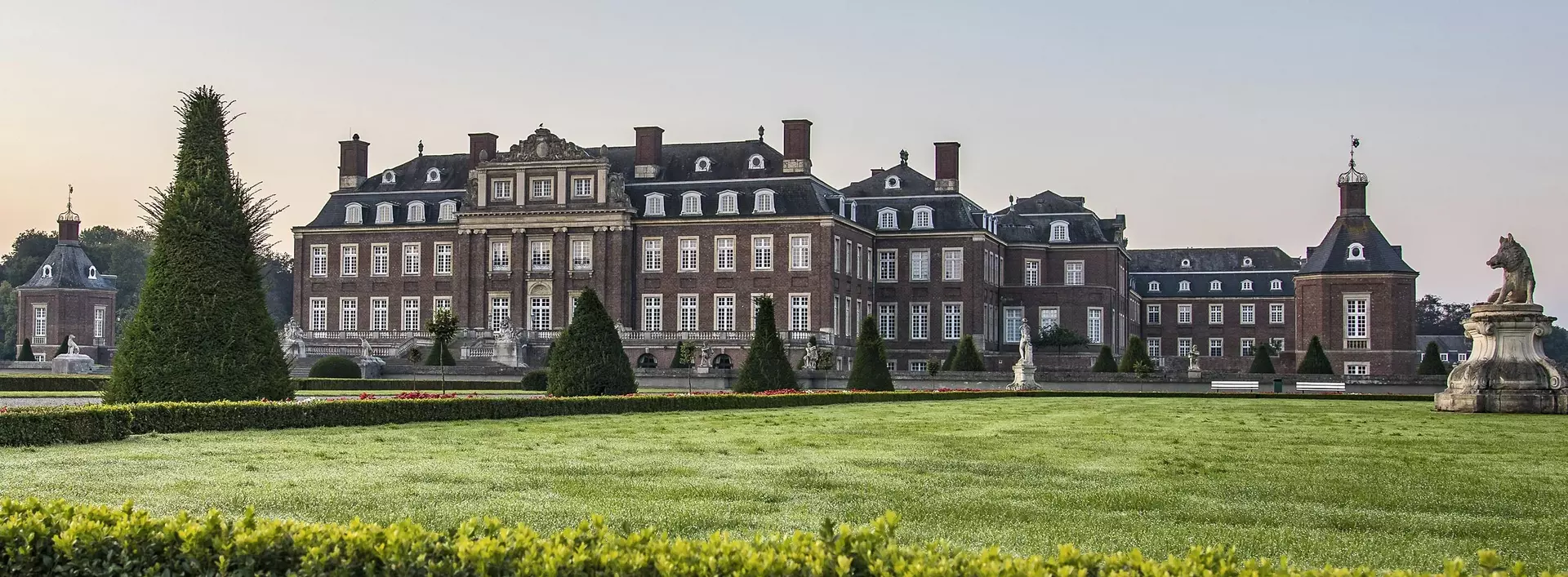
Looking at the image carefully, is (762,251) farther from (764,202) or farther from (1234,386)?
(1234,386)

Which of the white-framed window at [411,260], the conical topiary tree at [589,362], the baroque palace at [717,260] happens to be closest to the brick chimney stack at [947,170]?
the baroque palace at [717,260]

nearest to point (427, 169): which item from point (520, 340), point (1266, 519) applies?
point (520, 340)

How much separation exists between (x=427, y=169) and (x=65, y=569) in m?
62.1

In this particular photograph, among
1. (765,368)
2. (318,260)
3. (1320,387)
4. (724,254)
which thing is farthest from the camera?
(318,260)

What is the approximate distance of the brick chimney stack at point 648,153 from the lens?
205 ft

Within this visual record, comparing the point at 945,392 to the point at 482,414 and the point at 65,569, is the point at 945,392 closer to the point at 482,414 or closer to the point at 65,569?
the point at 482,414

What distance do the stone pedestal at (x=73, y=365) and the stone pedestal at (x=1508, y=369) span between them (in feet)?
→ 142

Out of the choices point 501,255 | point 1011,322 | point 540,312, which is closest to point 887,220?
point 1011,322

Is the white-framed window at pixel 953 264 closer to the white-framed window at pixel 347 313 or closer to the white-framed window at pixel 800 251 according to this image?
the white-framed window at pixel 800 251

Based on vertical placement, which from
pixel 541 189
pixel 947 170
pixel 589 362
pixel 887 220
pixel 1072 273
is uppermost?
pixel 947 170

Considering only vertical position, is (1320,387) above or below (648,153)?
below

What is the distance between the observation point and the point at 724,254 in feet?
201

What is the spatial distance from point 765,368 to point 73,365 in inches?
1203

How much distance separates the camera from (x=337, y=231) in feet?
215
